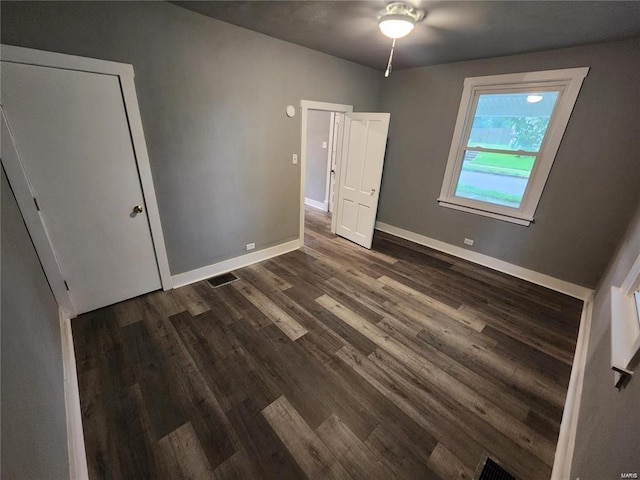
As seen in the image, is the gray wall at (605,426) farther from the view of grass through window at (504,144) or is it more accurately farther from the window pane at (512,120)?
the window pane at (512,120)

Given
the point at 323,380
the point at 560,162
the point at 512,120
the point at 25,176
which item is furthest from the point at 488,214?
the point at 25,176

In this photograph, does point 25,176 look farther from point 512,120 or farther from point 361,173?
point 512,120

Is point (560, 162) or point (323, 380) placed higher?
point (560, 162)

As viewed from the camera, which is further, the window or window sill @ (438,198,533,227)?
window sill @ (438,198,533,227)

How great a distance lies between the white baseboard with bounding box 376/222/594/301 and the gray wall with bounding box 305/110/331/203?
71.9 inches

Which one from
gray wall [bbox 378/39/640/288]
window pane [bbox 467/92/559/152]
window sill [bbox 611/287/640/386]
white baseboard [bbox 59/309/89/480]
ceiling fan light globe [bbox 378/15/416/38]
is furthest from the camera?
window pane [bbox 467/92/559/152]

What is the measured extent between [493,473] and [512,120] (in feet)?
11.6

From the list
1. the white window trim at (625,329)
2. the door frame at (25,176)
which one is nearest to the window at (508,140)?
the white window trim at (625,329)

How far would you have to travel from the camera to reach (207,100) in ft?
8.07

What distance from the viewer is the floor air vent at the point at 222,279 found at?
2867 mm

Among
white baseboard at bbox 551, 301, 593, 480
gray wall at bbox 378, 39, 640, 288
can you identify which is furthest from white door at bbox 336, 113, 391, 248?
white baseboard at bbox 551, 301, 593, 480

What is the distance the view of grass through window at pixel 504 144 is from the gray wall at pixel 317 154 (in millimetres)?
2666

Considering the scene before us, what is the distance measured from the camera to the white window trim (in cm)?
99

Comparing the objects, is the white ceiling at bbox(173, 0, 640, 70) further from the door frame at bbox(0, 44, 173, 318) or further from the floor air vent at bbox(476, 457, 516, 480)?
the floor air vent at bbox(476, 457, 516, 480)
